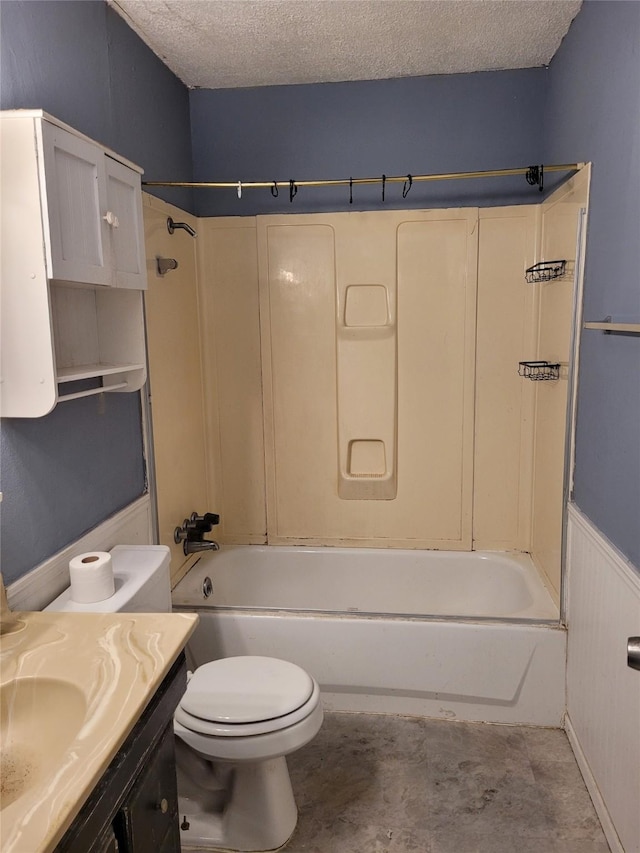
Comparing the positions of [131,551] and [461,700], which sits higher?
[131,551]

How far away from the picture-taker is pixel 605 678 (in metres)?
1.91

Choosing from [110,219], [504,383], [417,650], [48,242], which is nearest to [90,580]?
[48,242]

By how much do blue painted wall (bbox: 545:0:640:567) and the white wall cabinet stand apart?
54.0 inches

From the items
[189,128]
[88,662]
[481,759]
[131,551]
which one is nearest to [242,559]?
[131,551]

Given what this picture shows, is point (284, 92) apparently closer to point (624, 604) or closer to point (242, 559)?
point (242, 559)

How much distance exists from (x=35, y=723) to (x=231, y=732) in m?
0.67

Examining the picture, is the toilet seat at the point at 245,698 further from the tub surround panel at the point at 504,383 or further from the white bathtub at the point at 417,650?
the tub surround panel at the point at 504,383

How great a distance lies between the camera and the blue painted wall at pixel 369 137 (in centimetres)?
281

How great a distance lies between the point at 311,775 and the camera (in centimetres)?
218

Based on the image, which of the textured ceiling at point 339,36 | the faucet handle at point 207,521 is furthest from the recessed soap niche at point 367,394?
the textured ceiling at point 339,36

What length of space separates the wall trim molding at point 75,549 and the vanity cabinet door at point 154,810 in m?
0.53

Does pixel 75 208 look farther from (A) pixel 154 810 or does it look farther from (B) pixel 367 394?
(B) pixel 367 394

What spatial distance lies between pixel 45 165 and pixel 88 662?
106 centimetres

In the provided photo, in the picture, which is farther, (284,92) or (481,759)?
(284,92)
